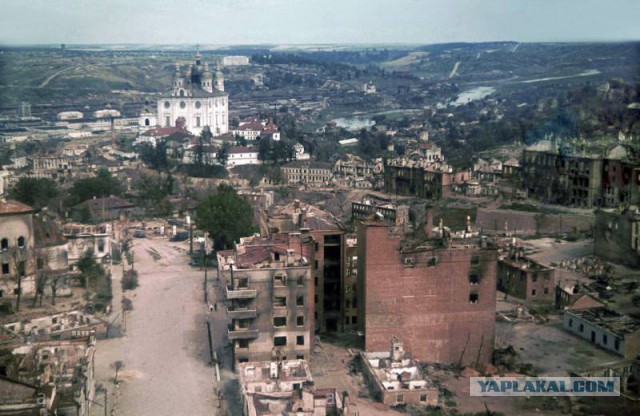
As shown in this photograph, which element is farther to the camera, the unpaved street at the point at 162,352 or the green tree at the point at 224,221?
the green tree at the point at 224,221

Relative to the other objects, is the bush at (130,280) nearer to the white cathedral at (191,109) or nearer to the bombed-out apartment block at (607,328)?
the bombed-out apartment block at (607,328)

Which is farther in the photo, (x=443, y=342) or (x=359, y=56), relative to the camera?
(x=359, y=56)

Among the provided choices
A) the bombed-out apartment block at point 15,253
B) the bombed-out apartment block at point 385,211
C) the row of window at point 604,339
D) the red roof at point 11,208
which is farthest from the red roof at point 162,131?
the row of window at point 604,339

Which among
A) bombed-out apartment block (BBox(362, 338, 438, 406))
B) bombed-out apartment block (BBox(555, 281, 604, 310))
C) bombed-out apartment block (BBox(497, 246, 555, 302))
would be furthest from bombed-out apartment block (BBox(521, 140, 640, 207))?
bombed-out apartment block (BBox(362, 338, 438, 406))

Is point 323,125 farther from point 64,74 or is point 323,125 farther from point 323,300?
point 323,300

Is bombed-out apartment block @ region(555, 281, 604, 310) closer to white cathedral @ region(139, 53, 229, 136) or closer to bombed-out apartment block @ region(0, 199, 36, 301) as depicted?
bombed-out apartment block @ region(0, 199, 36, 301)

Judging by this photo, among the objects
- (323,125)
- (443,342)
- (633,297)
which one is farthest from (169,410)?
(323,125)
